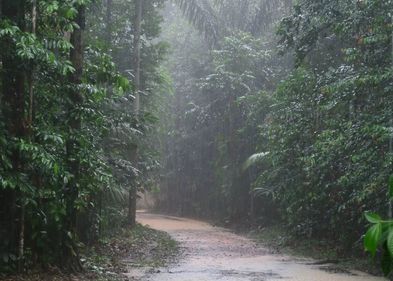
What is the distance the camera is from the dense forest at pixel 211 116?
27.3ft

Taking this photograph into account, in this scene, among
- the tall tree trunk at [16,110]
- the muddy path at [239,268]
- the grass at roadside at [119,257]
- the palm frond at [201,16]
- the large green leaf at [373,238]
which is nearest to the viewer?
the large green leaf at [373,238]

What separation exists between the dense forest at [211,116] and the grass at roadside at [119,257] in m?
0.34

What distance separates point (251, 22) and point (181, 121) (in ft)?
39.1

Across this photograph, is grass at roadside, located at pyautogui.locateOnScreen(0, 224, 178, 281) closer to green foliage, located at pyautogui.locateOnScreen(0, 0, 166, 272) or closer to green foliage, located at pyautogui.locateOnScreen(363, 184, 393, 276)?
green foliage, located at pyautogui.locateOnScreen(0, 0, 166, 272)

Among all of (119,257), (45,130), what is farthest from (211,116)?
(45,130)

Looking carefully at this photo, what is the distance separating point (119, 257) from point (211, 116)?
18.3 meters

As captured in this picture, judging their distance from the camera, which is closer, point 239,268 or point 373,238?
point 373,238

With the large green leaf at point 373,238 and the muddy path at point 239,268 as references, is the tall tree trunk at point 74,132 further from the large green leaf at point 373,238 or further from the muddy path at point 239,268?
the large green leaf at point 373,238

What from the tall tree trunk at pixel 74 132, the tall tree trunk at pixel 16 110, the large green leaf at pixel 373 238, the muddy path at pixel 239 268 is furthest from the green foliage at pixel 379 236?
the muddy path at pixel 239 268

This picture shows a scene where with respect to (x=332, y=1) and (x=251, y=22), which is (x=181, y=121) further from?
(x=332, y=1)

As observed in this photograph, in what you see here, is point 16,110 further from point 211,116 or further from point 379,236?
point 211,116

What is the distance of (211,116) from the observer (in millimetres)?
31156

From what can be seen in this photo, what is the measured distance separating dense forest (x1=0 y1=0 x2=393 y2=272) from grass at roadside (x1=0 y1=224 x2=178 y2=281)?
34cm

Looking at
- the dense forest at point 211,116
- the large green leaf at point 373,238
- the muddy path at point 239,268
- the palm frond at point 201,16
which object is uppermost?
the palm frond at point 201,16
